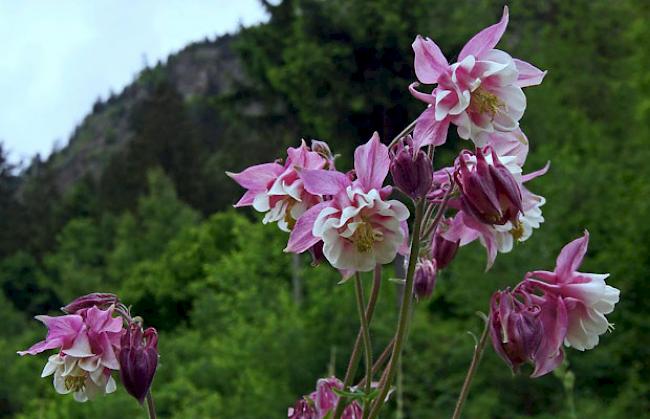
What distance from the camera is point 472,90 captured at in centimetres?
100

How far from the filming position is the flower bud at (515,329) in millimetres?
1023

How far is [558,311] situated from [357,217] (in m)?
0.28

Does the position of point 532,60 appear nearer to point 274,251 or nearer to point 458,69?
point 274,251

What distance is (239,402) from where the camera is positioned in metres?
6.93

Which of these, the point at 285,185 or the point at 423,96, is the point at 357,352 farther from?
the point at 423,96

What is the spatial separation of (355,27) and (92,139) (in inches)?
2347

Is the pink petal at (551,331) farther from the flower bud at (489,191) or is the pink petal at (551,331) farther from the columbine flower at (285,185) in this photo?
the columbine flower at (285,185)

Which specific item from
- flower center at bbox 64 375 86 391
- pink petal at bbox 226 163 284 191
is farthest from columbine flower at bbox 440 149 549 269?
flower center at bbox 64 375 86 391

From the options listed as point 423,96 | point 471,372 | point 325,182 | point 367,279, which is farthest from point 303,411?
point 367,279

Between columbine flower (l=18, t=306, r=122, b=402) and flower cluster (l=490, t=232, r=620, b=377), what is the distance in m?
0.49

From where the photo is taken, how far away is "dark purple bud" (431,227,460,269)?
1.22m

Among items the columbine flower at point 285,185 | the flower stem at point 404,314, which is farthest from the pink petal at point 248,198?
the flower stem at point 404,314

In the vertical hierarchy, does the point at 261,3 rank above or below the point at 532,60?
above

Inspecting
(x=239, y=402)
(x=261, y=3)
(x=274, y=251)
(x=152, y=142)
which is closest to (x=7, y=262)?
(x=152, y=142)
